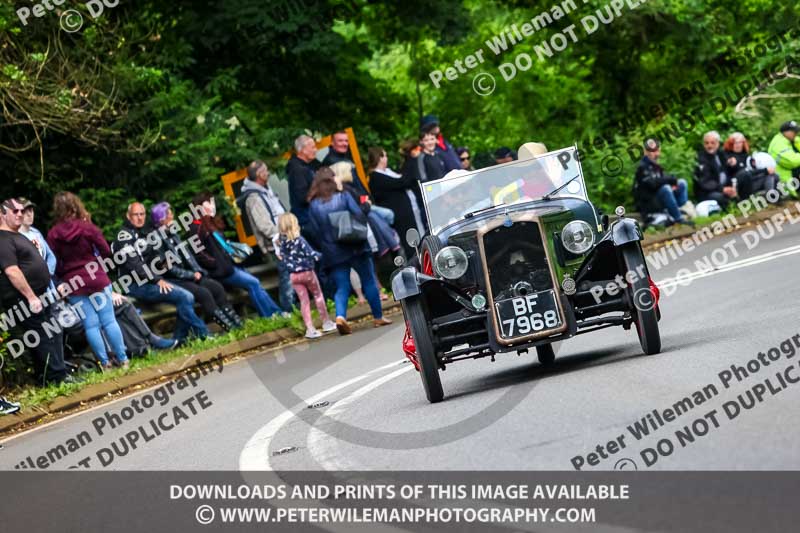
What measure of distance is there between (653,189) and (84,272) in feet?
37.7

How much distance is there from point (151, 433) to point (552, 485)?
229 inches

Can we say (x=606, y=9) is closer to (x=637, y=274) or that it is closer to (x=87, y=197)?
(x=87, y=197)

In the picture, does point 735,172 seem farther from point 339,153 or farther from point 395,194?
point 339,153

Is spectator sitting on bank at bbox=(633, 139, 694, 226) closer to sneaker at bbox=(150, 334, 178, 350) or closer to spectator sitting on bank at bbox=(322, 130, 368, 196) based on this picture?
spectator sitting on bank at bbox=(322, 130, 368, 196)

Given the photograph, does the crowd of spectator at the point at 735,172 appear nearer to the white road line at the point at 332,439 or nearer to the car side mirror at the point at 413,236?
the white road line at the point at 332,439

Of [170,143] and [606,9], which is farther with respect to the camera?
[606,9]

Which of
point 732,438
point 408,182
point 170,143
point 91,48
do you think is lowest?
point 732,438

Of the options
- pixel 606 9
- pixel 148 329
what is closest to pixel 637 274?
pixel 148 329

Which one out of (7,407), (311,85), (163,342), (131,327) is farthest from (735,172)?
(7,407)

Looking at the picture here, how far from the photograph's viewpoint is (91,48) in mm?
20672

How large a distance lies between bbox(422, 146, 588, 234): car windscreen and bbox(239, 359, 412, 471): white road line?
1.77 meters

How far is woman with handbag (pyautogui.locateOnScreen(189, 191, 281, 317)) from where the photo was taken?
66.2 ft

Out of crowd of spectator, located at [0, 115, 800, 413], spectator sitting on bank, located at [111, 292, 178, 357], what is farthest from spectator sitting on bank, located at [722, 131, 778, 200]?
spectator sitting on bank, located at [111, 292, 178, 357]

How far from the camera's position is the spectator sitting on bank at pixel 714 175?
2708 centimetres
